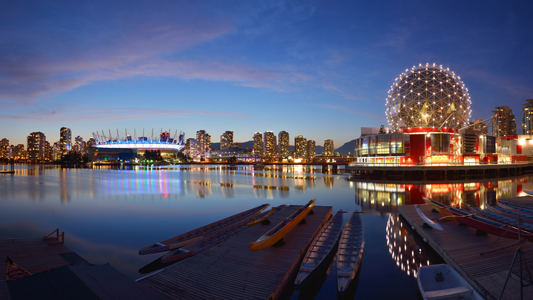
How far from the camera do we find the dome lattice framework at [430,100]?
6162 centimetres

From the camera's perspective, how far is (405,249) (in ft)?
48.1

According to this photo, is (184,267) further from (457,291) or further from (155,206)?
(155,206)

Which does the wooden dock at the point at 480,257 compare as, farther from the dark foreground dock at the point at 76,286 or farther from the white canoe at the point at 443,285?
the dark foreground dock at the point at 76,286

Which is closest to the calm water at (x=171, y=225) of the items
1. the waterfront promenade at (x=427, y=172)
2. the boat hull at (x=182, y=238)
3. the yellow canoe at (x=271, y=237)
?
the boat hull at (x=182, y=238)

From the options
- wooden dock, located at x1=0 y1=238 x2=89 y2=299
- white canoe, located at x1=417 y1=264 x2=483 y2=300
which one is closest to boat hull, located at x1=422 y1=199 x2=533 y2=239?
white canoe, located at x1=417 y1=264 x2=483 y2=300

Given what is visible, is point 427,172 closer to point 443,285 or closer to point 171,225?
point 171,225

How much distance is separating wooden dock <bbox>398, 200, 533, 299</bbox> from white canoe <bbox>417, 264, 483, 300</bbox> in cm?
44

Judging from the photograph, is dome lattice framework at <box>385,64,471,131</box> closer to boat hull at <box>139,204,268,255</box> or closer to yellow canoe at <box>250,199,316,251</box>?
boat hull at <box>139,204,268,255</box>

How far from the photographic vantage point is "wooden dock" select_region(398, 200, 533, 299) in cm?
830

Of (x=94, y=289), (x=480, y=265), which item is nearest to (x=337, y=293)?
(x=480, y=265)

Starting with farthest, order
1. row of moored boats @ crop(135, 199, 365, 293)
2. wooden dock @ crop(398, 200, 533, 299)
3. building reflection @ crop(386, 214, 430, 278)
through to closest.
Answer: building reflection @ crop(386, 214, 430, 278), row of moored boats @ crop(135, 199, 365, 293), wooden dock @ crop(398, 200, 533, 299)

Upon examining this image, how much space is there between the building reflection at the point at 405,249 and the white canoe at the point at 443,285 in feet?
8.06

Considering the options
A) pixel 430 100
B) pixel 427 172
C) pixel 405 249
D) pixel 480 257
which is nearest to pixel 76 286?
pixel 480 257

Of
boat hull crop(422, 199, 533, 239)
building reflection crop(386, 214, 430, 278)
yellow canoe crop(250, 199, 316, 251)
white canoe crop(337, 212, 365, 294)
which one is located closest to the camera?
white canoe crop(337, 212, 365, 294)
